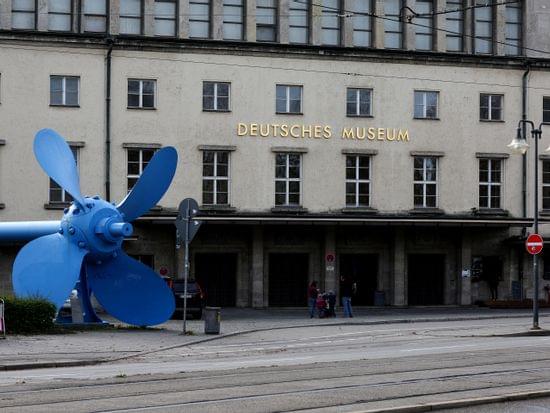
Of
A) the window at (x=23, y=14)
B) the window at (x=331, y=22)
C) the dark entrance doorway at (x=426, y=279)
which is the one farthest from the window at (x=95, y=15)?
the dark entrance doorway at (x=426, y=279)

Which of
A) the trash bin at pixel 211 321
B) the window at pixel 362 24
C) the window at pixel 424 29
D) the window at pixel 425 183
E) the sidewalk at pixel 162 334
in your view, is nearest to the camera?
the sidewalk at pixel 162 334

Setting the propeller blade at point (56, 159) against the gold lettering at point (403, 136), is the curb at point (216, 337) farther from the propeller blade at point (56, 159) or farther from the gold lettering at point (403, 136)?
the gold lettering at point (403, 136)

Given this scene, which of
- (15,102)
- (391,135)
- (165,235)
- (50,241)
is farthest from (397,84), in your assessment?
(50,241)

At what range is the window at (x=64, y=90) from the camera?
4919 cm

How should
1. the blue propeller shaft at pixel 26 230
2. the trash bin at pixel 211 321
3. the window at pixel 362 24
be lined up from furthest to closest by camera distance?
the window at pixel 362 24, the blue propeller shaft at pixel 26 230, the trash bin at pixel 211 321

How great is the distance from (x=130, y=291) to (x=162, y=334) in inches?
76.1

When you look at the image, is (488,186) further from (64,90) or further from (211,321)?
(211,321)

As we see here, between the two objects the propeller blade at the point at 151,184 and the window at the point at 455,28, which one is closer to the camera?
the propeller blade at the point at 151,184

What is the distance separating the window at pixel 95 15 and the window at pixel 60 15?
68cm

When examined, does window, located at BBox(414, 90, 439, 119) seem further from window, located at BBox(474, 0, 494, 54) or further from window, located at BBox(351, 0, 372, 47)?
window, located at BBox(474, 0, 494, 54)

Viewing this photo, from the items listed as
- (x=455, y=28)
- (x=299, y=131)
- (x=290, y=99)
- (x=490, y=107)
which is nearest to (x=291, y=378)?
(x=299, y=131)

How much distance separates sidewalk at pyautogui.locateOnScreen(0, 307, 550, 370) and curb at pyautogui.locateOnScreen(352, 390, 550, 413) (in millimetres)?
9645

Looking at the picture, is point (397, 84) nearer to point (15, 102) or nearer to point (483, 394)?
point (15, 102)

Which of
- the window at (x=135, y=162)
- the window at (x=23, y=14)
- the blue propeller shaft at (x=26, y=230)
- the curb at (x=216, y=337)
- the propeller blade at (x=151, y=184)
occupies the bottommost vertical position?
the curb at (x=216, y=337)
